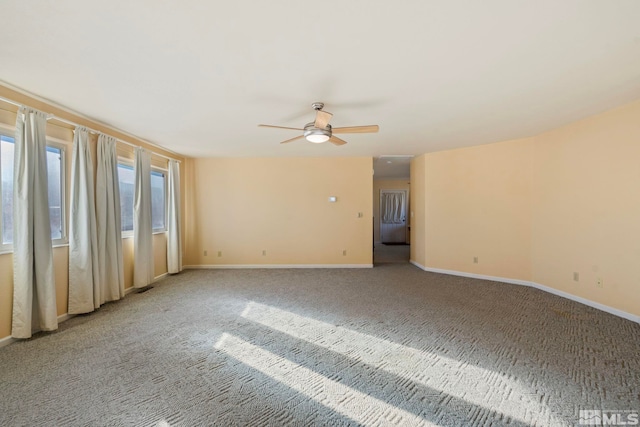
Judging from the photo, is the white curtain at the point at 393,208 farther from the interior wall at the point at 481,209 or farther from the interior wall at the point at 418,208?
the interior wall at the point at 481,209

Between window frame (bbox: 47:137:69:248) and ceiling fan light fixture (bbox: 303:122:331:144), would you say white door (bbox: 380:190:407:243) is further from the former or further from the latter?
window frame (bbox: 47:137:69:248)

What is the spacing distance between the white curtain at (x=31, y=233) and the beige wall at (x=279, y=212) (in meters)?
3.08

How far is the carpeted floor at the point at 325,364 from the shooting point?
64.6 inches

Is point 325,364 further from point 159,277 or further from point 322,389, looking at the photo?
point 159,277

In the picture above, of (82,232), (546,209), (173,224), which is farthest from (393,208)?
(82,232)

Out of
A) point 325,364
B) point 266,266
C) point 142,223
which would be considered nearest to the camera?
point 325,364

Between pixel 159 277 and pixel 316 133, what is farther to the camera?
pixel 159 277

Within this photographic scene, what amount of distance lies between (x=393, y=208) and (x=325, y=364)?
8.20m

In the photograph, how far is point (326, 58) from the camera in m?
1.99

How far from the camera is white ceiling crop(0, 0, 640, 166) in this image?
1542 mm

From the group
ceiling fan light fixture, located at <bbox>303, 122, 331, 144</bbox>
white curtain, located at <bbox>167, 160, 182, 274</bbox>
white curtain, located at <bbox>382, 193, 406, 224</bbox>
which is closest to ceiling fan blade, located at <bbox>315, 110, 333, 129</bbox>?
ceiling fan light fixture, located at <bbox>303, 122, 331, 144</bbox>

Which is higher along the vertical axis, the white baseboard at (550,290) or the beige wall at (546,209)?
the beige wall at (546,209)

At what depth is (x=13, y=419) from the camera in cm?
158

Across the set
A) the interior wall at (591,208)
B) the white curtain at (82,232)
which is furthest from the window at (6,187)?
the interior wall at (591,208)
